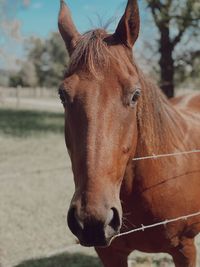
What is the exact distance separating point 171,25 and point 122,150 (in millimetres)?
10366

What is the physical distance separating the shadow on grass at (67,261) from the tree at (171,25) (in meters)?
7.31

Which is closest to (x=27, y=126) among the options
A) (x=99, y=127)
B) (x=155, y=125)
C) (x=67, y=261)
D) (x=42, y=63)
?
(x=67, y=261)

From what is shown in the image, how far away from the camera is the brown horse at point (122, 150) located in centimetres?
199

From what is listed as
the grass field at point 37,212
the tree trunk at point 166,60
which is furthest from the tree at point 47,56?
the grass field at point 37,212

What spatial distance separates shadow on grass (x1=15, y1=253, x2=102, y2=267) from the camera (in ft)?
14.9

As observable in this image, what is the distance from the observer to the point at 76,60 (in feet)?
7.59

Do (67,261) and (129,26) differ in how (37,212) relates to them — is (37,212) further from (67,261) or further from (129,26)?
(129,26)

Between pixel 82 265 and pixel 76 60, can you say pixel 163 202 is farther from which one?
pixel 82 265

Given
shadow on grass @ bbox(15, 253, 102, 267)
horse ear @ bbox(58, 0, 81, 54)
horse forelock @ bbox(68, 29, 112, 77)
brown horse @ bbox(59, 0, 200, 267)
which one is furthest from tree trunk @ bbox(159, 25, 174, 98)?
horse forelock @ bbox(68, 29, 112, 77)

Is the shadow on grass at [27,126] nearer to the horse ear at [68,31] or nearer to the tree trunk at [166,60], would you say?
the tree trunk at [166,60]

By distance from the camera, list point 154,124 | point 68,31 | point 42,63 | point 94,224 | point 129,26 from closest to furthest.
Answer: point 94,224 < point 129,26 < point 68,31 < point 154,124 < point 42,63

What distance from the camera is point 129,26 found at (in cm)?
243

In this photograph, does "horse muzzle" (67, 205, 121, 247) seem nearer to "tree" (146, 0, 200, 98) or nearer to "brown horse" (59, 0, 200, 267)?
"brown horse" (59, 0, 200, 267)

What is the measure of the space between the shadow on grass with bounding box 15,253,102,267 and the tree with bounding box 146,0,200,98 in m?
7.31
